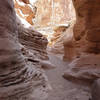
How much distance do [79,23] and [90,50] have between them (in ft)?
4.93

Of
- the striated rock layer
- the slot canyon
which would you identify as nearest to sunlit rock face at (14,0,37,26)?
the slot canyon

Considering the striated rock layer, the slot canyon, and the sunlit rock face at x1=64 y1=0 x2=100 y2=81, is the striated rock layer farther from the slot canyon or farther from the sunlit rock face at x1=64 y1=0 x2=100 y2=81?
the sunlit rock face at x1=64 y1=0 x2=100 y2=81

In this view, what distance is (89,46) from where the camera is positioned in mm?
3898

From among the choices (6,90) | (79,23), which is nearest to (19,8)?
(79,23)

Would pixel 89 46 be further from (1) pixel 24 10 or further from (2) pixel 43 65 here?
(1) pixel 24 10

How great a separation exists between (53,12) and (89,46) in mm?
22894

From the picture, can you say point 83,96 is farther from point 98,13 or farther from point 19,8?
point 19,8

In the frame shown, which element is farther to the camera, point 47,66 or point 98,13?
point 47,66

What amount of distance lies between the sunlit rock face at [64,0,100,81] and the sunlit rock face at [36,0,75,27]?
795 inches

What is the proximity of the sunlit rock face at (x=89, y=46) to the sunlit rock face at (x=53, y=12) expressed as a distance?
20202mm

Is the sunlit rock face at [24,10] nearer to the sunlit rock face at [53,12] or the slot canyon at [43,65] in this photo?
the slot canyon at [43,65]

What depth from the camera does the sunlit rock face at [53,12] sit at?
2434 cm

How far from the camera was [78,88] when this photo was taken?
272 cm

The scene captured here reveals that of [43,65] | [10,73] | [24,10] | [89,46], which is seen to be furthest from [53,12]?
[10,73]
